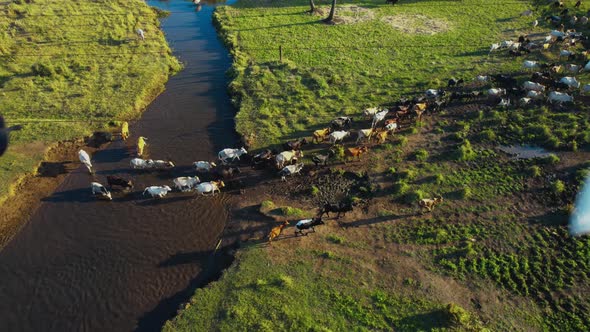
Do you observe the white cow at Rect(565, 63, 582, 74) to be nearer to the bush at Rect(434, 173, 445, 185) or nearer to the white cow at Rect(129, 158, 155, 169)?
the bush at Rect(434, 173, 445, 185)

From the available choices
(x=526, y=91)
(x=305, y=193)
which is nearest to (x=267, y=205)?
(x=305, y=193)

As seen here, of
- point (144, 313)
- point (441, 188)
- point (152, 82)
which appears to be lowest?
point (144, 313)

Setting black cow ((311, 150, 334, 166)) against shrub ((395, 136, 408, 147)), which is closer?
black cow ((311, 150, 334, 166))

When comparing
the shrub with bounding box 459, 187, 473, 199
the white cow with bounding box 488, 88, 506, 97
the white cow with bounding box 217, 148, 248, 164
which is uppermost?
the white cow with bounding box 488, 88, 506, 97

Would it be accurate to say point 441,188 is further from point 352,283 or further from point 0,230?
point 0,230

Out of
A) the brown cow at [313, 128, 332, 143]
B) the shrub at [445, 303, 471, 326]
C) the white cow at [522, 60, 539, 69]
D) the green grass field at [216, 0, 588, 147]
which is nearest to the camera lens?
the shrub at [445, 303, 471, 326]

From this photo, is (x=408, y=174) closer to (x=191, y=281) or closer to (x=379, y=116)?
(x=379, y=116)

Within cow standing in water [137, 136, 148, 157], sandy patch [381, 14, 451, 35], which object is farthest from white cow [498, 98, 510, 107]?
cow standing in water [137, 136, 148, 157]

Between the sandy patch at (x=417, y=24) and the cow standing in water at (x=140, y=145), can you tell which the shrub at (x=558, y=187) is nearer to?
the sandy patch at (x=417, y=24)
